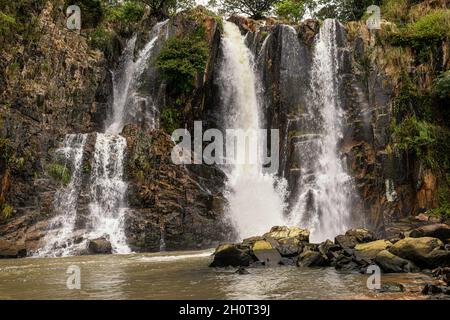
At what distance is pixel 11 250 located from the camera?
1825 cm

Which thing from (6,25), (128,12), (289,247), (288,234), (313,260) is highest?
(128,12)

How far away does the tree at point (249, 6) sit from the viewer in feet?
132

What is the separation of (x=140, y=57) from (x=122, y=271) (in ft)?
61.1

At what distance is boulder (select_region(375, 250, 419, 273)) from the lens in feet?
39.2

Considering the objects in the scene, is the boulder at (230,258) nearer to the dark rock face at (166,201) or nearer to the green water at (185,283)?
the green water at (185,283)

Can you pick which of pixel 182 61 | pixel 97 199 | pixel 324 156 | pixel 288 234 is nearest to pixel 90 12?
pixel 182 61

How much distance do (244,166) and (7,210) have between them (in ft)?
39.9

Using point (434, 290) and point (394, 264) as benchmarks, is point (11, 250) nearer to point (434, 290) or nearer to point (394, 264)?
point (394, 264)

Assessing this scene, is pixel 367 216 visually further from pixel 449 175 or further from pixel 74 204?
pixel 74 204

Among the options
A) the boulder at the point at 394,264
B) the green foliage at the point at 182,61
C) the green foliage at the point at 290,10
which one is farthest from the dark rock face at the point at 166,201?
the green foliage at the point at 290,10

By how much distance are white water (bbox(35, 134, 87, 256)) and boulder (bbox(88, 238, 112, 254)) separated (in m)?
0.91

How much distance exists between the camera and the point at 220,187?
24.2 metres

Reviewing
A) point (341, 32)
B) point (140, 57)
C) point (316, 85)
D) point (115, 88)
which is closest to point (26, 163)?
point (115, 88)

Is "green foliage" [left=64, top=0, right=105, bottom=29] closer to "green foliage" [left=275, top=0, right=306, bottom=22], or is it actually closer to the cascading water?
the cascading water
